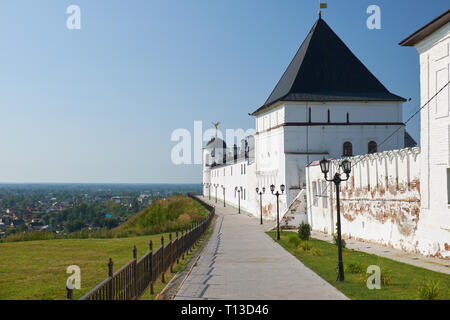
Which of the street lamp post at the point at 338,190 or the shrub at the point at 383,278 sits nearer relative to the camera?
the shrub at the point at 383,278

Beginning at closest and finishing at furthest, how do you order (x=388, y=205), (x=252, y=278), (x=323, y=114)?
(x=252, y=278)
(x=388, y=205)
(x=323, y=114)

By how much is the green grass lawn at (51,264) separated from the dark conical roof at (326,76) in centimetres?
1569

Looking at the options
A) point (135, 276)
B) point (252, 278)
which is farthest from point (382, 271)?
point (135, 276)

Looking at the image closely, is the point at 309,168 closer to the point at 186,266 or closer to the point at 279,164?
the point at 279,164

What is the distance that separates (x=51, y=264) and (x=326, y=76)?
23.6 m

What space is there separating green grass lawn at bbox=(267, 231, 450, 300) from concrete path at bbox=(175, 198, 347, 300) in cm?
32

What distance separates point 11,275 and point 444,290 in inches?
437

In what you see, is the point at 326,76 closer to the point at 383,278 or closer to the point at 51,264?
the point at 51,264

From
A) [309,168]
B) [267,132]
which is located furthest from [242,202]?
[309,168]

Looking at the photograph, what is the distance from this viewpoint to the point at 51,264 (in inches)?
615

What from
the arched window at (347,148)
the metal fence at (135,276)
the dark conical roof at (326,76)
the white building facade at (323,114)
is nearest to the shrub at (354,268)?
the metal fence at (135,276)

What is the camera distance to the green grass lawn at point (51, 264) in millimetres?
11000

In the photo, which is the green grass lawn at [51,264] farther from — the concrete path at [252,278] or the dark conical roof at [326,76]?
the dark conical roof at [326,76]

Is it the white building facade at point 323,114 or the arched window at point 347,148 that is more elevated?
the white building facade at point 323,114
